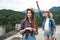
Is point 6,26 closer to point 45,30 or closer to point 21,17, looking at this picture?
point 21,17

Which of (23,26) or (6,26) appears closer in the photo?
(23,26)

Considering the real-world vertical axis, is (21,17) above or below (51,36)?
above

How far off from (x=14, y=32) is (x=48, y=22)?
0.64m

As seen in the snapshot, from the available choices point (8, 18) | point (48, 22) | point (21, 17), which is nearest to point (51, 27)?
point (48, 22)

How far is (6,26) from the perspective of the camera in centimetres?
320

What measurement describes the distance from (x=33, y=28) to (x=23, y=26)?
145 millimetres

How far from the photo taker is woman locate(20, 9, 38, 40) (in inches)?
112

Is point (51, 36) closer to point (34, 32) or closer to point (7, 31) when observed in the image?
point (34, 32)

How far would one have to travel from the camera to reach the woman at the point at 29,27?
2850 mm

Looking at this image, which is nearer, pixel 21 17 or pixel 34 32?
pixel 34 32

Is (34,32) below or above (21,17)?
below

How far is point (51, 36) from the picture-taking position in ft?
9.48

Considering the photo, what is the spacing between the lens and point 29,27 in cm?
286

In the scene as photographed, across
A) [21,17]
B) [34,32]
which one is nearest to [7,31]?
[21,17]
